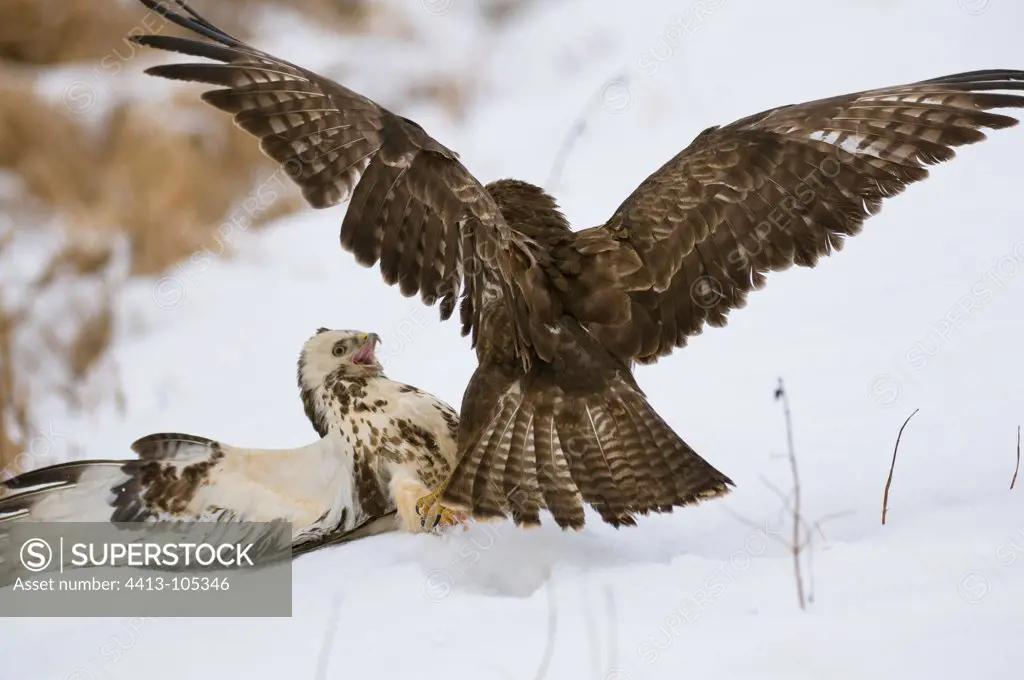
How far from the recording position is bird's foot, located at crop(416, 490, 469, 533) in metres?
3.16

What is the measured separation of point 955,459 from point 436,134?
5.25 meters

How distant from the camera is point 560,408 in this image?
10.4 feet

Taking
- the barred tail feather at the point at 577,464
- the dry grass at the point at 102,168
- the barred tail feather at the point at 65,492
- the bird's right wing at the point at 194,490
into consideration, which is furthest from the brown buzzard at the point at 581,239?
the dry grass at the point at 102,168

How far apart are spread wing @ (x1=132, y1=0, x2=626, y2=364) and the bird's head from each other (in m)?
0.45

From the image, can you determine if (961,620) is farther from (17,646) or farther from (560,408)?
(17,646)

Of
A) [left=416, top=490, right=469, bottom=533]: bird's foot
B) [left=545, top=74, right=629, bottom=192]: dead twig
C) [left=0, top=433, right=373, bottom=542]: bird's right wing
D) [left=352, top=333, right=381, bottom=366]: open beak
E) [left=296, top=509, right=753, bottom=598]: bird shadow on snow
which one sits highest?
[left=545, top=74, right=629, bottom=192]: dead twig

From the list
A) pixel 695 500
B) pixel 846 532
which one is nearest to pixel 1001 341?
pixel 846 532

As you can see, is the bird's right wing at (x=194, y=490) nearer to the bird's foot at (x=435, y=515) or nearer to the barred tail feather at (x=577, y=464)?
the bird's foot at (x=435, y=515)

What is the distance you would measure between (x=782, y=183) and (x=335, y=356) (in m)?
1.64

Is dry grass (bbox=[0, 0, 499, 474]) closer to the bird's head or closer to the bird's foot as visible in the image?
the bird's head

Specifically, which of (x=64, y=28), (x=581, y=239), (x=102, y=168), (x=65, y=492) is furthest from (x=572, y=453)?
(x=64, y=28)

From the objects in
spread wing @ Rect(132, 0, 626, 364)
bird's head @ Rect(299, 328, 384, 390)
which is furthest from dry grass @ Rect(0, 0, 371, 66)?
spread wing @ Rect(132, 0, 626, 364)

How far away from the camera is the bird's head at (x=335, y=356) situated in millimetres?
3699

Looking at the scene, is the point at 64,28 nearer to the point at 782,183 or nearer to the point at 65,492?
the point at 65,492
